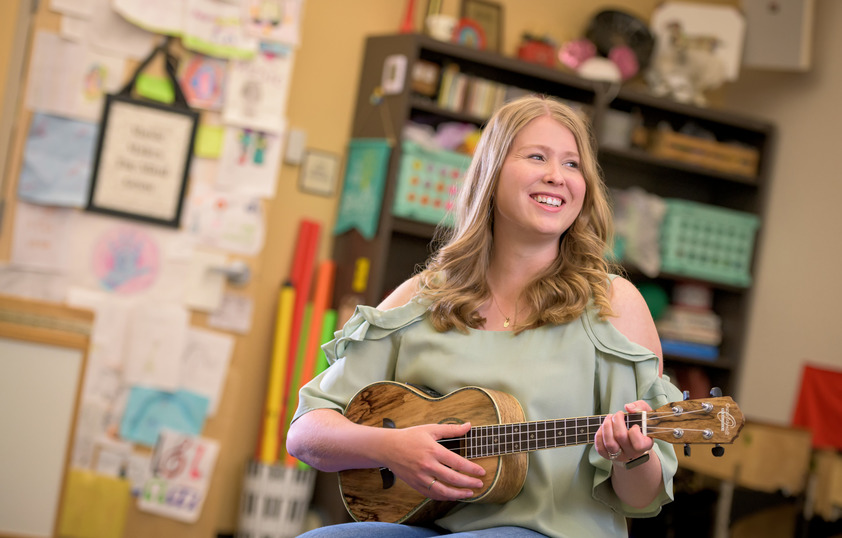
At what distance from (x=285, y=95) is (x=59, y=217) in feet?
3.12

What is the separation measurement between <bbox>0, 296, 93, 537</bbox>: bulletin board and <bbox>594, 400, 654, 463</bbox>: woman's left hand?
67.2 inches

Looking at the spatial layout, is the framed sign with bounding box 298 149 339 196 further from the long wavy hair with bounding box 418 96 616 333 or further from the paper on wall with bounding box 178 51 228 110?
the long wavy hair with bounding box 418 96 616 333

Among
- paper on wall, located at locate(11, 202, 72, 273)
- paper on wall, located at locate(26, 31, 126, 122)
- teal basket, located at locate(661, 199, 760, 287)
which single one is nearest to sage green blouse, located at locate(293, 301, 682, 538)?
paper on wall, located at locate(11, 202, 72, 273)

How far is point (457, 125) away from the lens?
12.1 feet

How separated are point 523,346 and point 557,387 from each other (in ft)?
0.30

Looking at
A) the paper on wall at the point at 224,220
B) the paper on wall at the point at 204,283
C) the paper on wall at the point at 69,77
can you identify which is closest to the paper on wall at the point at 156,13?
the paper on wall at the point at 69,77

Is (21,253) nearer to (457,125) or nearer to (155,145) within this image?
(155,145)

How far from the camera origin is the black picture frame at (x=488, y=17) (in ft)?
12.9

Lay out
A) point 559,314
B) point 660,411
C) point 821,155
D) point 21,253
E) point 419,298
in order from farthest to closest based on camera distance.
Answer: point 821,155 < point 21,253 < point 419,298 < point 559,314 < point 660,411

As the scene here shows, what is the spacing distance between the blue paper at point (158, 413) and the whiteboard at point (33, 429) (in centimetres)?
82

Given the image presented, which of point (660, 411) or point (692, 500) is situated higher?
point (660, 411)

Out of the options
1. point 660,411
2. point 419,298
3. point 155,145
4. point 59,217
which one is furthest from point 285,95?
point 660,411

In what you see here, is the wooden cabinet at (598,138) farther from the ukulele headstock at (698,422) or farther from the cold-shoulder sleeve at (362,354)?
the ukulele headstock at (698,422)

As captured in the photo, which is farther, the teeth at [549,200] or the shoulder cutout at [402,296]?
the shoulder cutout at [402,296]
